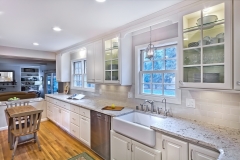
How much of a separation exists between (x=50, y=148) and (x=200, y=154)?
2892 millimetres

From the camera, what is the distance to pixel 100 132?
8.41 feet

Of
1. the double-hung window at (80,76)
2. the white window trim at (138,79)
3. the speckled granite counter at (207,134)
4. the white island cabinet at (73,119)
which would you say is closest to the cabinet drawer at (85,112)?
the white island cabinet at (73,119)

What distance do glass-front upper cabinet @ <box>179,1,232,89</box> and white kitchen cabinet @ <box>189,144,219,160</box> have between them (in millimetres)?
635

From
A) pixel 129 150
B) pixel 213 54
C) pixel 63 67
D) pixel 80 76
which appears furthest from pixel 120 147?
pixel 63 67

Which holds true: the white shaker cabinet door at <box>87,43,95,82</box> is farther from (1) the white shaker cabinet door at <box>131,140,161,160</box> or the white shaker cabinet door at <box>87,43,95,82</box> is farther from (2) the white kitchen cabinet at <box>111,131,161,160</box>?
(1) the white shaker cabinet door at <box>131,140,161,160</box>

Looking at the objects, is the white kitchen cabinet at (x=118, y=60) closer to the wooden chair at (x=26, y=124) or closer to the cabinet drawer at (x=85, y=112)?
the cabinet drawer at (x=85, y=112)

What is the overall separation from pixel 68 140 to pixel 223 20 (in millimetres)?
3626

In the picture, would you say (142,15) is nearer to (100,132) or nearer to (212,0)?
(212,0)

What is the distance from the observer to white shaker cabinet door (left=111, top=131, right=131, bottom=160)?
205 centimetres

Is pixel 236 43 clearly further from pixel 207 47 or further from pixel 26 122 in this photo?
pixel 26 122

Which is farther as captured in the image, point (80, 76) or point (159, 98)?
point (80, 76)

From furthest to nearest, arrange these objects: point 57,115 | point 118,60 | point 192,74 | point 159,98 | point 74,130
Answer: point 57,115, point 74,130, point 118,60, point 159,98, point 192,74

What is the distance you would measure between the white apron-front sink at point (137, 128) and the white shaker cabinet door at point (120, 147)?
0.11 m

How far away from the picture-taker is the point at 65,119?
12.3 feet
